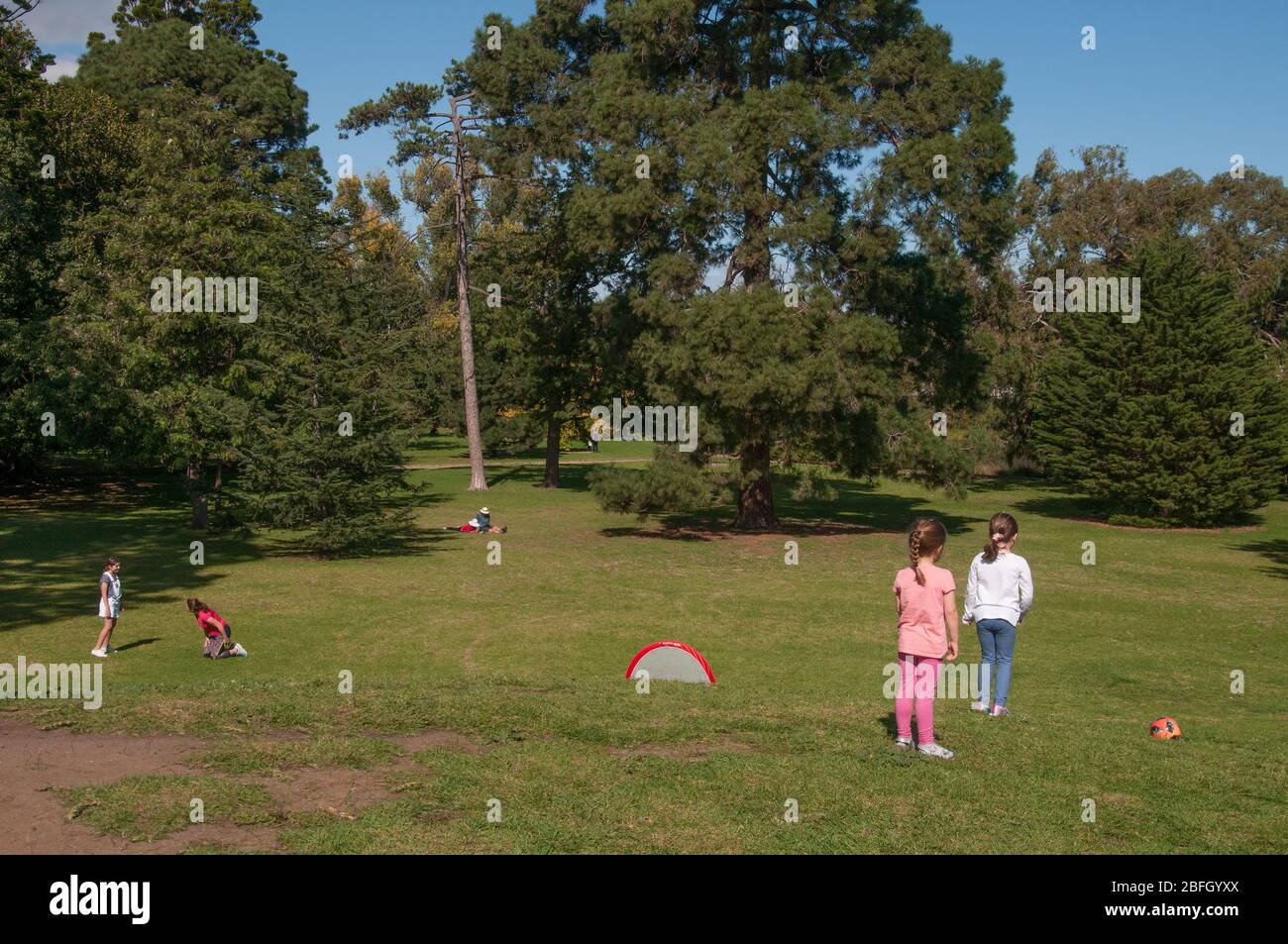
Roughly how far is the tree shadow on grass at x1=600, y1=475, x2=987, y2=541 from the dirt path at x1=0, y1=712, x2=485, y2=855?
2551cm

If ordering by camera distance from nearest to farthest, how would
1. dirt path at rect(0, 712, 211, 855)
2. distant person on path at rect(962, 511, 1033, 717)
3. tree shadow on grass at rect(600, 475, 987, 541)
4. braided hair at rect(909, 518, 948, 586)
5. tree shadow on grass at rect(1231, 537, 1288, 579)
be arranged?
1. dirt path at rect(0, 712, 211, 855)
2. braided hair at rect(909, 518, 948, 586)
3. distant person on path at rect(962, 511, 1033, 717)
4. tree shadow on grass at rect(1231, 537, 1288, 579)
5. tree shadow on grass at rect(600, 475, 987, 541)

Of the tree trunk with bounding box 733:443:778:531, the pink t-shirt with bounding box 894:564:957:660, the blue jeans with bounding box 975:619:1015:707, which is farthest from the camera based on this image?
the tree trunk with bounding box 733:443:778:531

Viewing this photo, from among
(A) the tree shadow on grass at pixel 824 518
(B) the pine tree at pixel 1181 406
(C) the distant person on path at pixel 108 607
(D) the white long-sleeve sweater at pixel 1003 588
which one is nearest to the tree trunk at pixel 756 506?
(A) the tree shadow on grass at pixel 824 518

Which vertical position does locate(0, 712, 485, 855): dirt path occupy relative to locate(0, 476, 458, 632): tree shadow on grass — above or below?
above

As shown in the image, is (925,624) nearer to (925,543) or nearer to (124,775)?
(925,543)

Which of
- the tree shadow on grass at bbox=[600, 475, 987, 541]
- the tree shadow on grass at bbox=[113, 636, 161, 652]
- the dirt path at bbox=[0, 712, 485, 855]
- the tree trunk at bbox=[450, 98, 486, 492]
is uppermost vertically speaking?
the tree trunk at bbox=[450, 98, 486, 492]

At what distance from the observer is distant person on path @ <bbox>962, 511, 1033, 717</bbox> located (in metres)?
10.4

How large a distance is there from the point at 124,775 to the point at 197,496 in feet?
90.6

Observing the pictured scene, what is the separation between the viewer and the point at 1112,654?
18438mm

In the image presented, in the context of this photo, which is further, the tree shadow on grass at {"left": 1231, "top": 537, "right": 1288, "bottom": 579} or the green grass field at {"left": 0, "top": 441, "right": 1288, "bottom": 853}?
the tree shadow on grass at {"left": 1231, "top": 537, "right": 1288, "bottom": 579}

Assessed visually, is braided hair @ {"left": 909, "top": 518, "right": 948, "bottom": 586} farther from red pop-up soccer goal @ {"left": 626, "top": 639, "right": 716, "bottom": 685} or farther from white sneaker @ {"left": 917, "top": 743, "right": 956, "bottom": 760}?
red pop-up soccer goal @ {"left": 626, "top": 639, "right": 716, "bottom": 685}

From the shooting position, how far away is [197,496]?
33469 millimetres

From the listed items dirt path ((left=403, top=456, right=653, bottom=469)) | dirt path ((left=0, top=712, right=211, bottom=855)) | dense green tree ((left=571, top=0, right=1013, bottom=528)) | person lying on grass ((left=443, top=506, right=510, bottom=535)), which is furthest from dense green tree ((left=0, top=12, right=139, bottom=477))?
dirt path ((left=0, top=712, right=211, bottom=855))

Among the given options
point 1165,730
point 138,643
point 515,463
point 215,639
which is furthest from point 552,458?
point 1165,730
